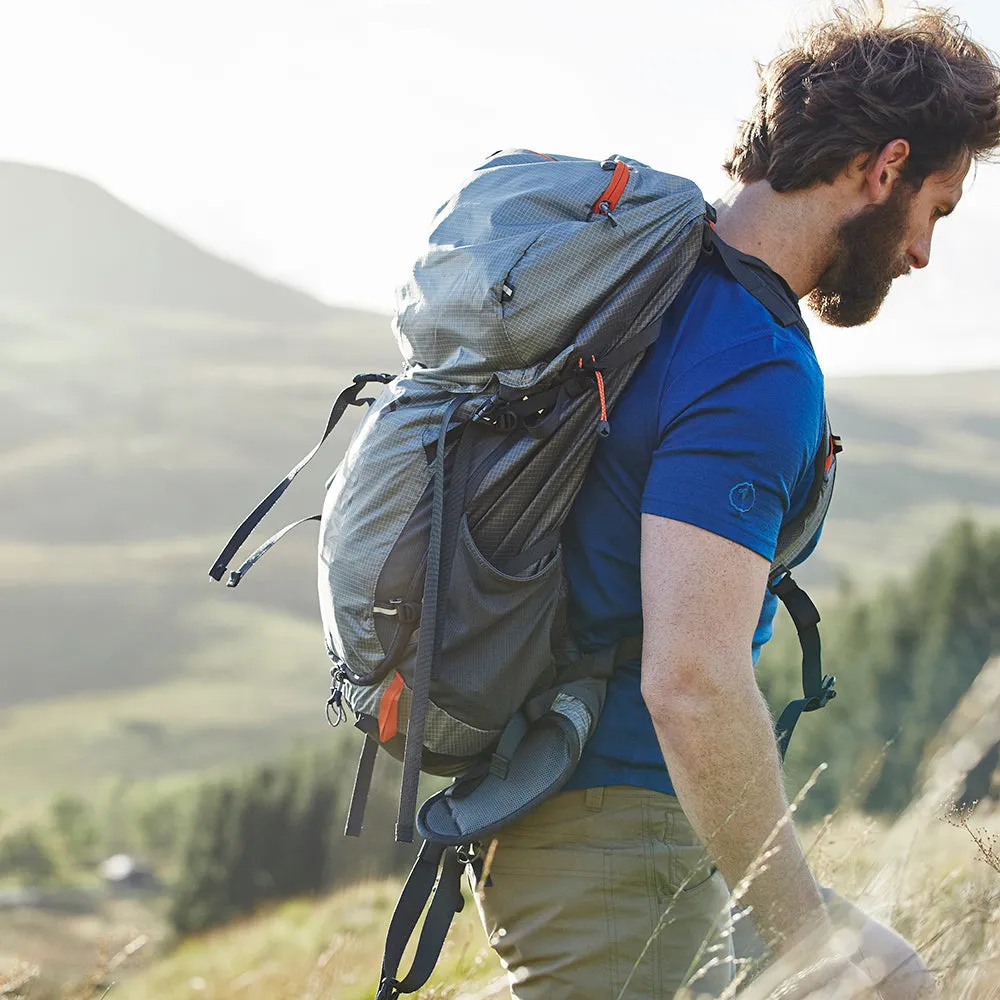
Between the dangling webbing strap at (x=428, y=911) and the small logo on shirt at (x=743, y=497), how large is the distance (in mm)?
698

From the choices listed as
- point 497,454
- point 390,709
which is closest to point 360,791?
point 390,709

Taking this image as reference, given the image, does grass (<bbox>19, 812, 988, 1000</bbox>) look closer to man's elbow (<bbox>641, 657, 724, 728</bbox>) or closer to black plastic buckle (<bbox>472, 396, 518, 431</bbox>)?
man's elbow (<bbox>641, 657, 724, 728</bbox>)

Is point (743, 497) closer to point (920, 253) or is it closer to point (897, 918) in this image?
point (920, 253)

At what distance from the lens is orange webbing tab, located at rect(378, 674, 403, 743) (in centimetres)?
177

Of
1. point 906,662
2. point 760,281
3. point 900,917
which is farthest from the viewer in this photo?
point 906,662

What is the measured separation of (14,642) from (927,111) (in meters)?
75.2

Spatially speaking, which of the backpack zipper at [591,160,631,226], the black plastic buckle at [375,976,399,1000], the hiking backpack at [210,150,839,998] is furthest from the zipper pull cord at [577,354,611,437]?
the black plastic buckle at [375,976,399,1000]

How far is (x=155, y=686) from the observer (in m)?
65.5

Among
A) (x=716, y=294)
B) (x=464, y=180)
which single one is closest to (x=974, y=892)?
(x=716, y=294)

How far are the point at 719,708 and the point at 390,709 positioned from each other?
0.50 m

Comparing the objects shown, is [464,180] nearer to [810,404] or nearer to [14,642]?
[810,404]

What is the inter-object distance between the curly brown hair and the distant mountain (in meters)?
131

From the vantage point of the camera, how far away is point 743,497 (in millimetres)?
1611

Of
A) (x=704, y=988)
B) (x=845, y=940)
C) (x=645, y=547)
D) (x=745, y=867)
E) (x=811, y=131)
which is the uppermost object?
(x=811, y=131)
